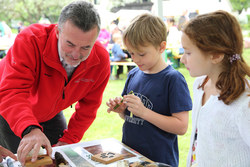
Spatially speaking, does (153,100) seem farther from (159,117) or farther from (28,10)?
(28,10)

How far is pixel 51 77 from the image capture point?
5.20 ft

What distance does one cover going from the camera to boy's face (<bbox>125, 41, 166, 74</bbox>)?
1.49 m

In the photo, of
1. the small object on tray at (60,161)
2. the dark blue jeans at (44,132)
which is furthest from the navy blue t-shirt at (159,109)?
the dark blue jeans at (44,132)

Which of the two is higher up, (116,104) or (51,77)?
(51,77)

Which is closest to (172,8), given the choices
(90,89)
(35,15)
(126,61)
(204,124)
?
(126,61)

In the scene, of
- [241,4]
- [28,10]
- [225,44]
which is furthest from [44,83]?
[28,10]

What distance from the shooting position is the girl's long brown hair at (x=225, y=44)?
1.08m

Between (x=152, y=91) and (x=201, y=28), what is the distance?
1.55 ft

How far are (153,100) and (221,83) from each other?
1.43 ft

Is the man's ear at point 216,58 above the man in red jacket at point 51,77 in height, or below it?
above

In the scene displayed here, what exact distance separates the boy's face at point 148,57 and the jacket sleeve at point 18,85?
0.55 metres

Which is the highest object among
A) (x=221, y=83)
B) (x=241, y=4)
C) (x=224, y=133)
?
(x=241, y=4)

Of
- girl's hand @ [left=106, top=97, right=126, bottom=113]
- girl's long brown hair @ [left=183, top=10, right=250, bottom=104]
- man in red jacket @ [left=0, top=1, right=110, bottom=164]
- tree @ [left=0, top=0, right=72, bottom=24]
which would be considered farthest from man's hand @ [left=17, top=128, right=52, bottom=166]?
tree @ [left=0, top=0, right=72, bottom=24]

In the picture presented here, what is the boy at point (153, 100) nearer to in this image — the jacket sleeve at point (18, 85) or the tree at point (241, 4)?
the jacket sleeve at point (18, 85)
